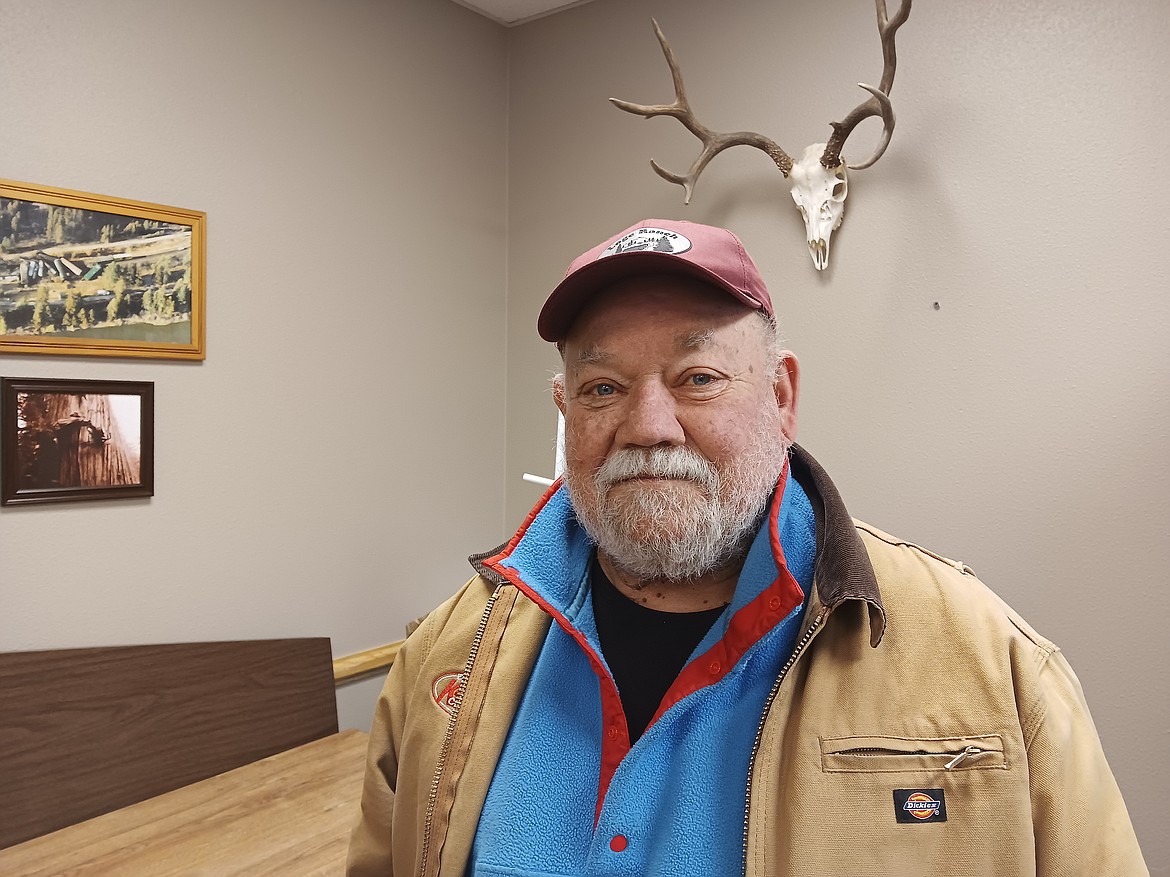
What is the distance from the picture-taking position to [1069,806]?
88cm

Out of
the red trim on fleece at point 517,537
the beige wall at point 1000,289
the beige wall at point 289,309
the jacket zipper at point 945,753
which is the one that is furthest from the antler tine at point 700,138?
the jacket zipper at point 945,753

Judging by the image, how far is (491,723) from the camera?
1.06m

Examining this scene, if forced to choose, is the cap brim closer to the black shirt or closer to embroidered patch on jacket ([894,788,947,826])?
the black shirt

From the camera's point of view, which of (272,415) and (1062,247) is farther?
(272,415)

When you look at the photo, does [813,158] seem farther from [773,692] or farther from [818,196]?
[773,692]

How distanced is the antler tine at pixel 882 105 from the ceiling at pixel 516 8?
1.22 meters

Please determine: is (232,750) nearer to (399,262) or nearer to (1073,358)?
(399,262)

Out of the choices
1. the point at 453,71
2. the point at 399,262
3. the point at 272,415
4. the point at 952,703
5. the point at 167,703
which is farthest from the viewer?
the point at 453,71

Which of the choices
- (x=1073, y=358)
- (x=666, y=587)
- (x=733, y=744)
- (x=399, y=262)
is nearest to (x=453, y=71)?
(x=399, y=262)

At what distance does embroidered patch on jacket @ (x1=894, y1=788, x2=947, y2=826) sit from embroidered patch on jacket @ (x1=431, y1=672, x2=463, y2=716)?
21.3 inches

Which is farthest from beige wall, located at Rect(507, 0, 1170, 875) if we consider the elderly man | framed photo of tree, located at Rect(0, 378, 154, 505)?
framed photo of tree, located at Rect(0, 378, 154, 505)

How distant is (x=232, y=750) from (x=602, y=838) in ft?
5.46

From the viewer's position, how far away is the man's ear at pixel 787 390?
1.16 m

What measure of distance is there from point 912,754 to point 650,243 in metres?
0.66
